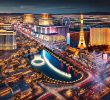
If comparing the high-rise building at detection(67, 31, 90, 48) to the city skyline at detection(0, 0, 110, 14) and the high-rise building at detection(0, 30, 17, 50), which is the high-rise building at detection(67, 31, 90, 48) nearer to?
the city skyline at detection(0, 0, 110, 14)

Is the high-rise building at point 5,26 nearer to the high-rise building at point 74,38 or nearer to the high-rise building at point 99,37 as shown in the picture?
the high-rise building at point 74,38

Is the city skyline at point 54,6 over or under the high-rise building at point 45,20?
over

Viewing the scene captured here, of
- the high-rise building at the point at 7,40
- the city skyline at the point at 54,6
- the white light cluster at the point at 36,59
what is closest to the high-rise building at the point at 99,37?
the city skyline at the point at 54,6

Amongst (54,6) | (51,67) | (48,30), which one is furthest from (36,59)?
(54,6)

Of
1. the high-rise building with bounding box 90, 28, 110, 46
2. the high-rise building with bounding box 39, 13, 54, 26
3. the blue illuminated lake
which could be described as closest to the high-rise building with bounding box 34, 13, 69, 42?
the high-rise building with bounding box 39, 13, 54, 26

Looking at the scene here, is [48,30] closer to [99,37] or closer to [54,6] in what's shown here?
[54,6]

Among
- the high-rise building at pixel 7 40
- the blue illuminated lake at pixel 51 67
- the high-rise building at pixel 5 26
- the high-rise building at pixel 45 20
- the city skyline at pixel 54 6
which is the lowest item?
the blue illuminated lake at pixel 51 67
